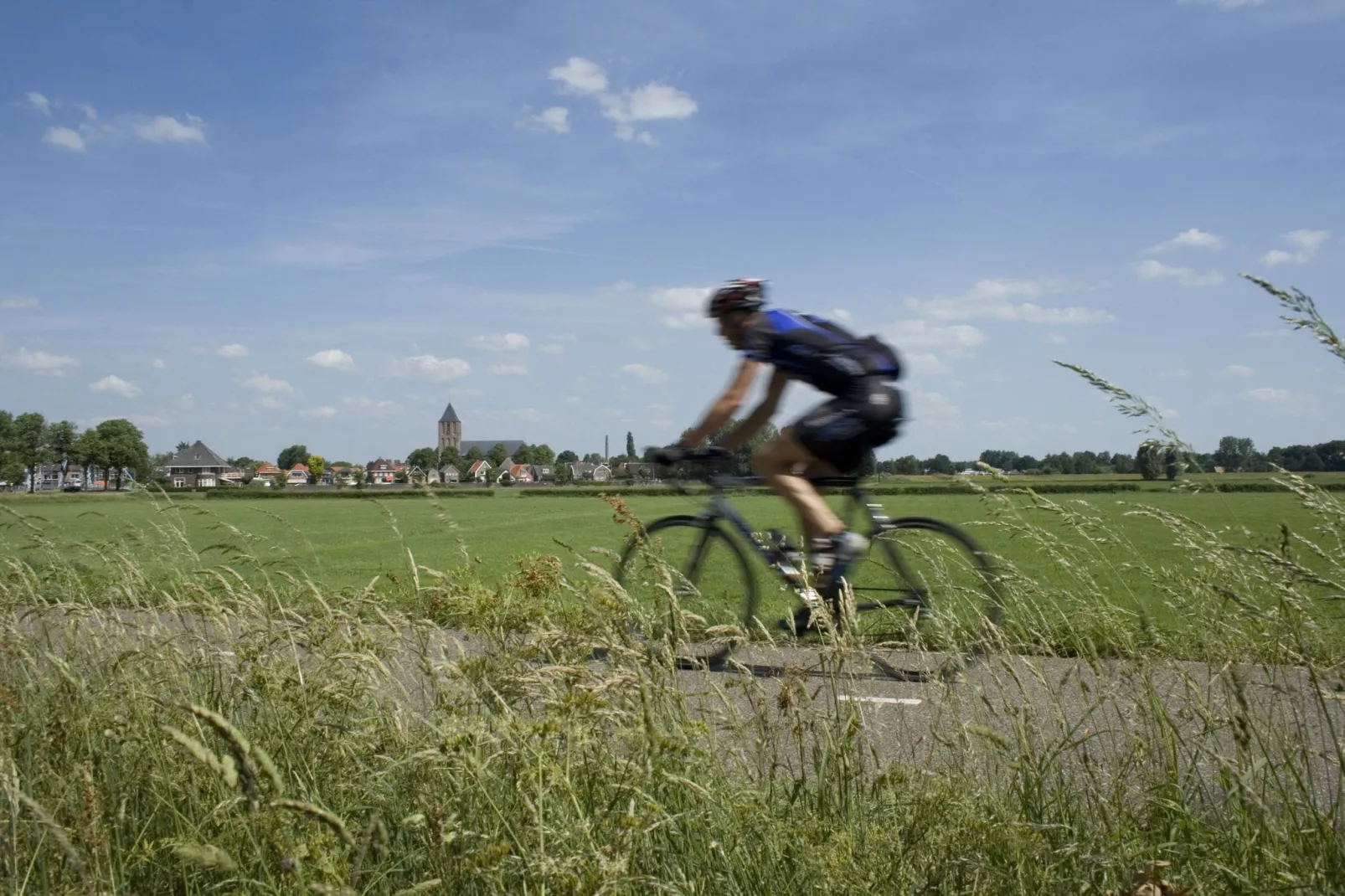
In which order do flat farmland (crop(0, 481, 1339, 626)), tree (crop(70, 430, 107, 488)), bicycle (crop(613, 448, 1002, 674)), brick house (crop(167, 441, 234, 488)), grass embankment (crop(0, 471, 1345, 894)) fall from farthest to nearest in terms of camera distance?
1. brick house (crop(167, 441, 234, 488))
2. tree (crop(70, 430, 107, 488))
3. bicycle (crop(613, 448, 1002, 674))
4. flat farmland (crop(0, 481, 1339, 626))
5. grass embankment (crop(0, 471, 1345, 894))

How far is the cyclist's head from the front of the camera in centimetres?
644

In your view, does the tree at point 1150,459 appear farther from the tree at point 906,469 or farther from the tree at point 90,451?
the tree at point 90,451

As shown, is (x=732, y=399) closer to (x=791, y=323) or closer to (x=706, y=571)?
(x=791, y=323)

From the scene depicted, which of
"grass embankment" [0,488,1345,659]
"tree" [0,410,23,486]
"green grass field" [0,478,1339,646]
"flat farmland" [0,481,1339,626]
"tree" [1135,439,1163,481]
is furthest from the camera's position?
"tree" [0,410,23,486]

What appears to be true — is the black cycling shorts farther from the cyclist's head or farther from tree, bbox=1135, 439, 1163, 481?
tree, bbox=1135, 439, 1163, 481

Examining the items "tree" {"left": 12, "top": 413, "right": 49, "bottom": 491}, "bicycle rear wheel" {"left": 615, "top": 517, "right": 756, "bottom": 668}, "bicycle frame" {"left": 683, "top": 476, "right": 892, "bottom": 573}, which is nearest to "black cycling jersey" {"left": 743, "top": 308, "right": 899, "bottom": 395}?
"bicycle frame" {"left": 683, "top": 476, "right": 892, "bottom": 573}

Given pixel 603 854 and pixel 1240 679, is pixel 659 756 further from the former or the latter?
pixel 1240 679

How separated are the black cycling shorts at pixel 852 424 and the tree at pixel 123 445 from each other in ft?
407

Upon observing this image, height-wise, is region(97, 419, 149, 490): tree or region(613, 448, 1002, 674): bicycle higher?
region(97, 419, 149, 490): tree

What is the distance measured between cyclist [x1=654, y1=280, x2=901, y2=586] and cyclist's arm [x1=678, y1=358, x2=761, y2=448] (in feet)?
0.04

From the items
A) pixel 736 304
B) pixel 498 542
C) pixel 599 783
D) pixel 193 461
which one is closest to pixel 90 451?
pixel 193 461

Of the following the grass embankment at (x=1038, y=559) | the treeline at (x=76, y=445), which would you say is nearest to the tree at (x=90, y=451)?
the treeline at (x=76, y=445)

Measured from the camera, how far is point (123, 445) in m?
118

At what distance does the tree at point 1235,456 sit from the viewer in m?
3.55
